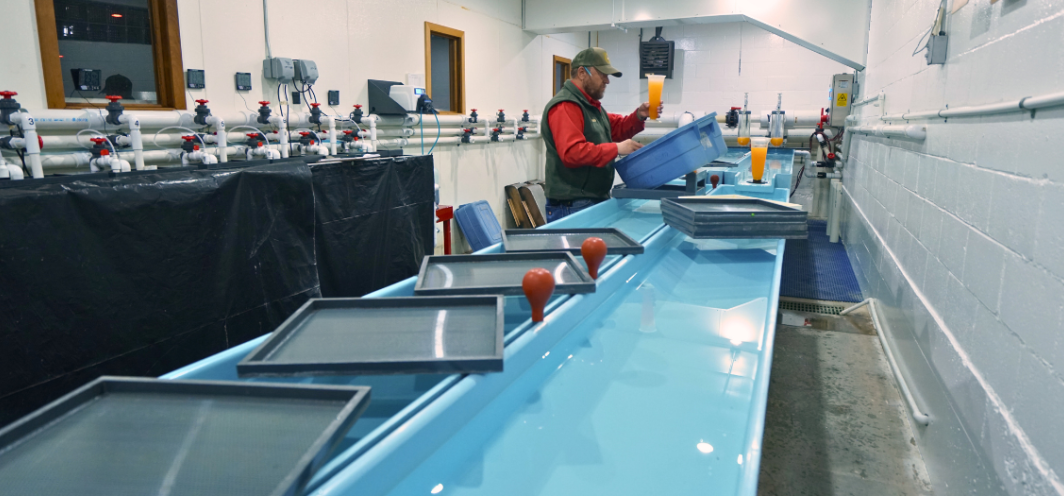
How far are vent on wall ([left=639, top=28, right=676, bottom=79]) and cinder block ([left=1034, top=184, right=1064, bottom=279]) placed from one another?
21.3 feet

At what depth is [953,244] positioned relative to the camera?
6.38ft

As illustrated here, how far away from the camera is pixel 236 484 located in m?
0.60

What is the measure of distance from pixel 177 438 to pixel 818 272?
16.0ft

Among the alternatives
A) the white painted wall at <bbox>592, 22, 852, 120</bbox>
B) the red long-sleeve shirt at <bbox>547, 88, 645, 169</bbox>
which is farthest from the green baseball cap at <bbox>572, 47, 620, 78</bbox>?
the white painted wall at <bbox>592, 22, 852, 120</bbox>

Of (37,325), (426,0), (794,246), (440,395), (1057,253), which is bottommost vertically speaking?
(794,246)

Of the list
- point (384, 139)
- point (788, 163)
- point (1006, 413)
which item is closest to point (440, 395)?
point (1006, 413)

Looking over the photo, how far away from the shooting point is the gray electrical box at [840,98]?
5254 mm

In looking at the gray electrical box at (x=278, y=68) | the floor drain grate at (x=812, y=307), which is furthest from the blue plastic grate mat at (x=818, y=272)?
the gray electrical box at (x=278, y=68)

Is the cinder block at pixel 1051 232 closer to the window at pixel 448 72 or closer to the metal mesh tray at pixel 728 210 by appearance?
the metal mesh tray at pixel 728 210

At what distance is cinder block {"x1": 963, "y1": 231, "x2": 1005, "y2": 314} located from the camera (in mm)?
1521

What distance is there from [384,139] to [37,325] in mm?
2909

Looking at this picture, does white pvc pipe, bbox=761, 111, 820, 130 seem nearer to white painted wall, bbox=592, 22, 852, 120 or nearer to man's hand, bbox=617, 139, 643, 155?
white painted wall, bbox=592, 22, 852, 120

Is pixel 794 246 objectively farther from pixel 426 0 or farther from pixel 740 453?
pixel 740 453

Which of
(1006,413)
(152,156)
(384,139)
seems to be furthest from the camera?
(384,139)
